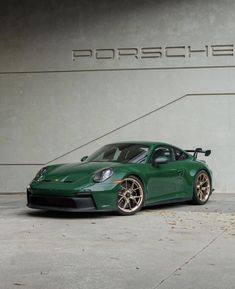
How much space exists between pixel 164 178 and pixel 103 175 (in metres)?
1.45

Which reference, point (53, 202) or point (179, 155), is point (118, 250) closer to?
point (53, 202)

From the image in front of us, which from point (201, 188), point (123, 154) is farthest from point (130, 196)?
point (201, 188)

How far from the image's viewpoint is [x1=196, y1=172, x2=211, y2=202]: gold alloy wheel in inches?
451

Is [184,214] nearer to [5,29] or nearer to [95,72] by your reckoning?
[95,72]

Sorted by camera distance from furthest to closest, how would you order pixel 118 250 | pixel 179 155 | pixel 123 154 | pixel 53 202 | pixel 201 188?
pixel 201 188 → pixel 179 155 → pixel 123 154 → pixel 53 202 → pixel 118 250

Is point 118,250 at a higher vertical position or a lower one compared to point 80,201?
lower

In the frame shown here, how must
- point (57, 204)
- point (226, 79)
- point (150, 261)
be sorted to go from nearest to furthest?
point (150, 261) → point (57, 204) → point (226, 79)

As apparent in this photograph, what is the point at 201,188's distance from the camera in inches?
455

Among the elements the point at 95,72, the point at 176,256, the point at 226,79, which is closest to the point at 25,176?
the point at 95,72

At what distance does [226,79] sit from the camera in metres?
14.1

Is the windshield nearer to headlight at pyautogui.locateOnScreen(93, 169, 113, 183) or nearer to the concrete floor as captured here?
headlight at pyautogui.locateOnScreen(93, 169, 113, 183)

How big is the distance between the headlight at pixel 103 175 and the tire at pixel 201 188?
2326mm

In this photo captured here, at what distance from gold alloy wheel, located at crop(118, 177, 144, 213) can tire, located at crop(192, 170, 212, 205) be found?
5.62 ft

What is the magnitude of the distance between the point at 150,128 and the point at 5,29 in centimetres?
463
